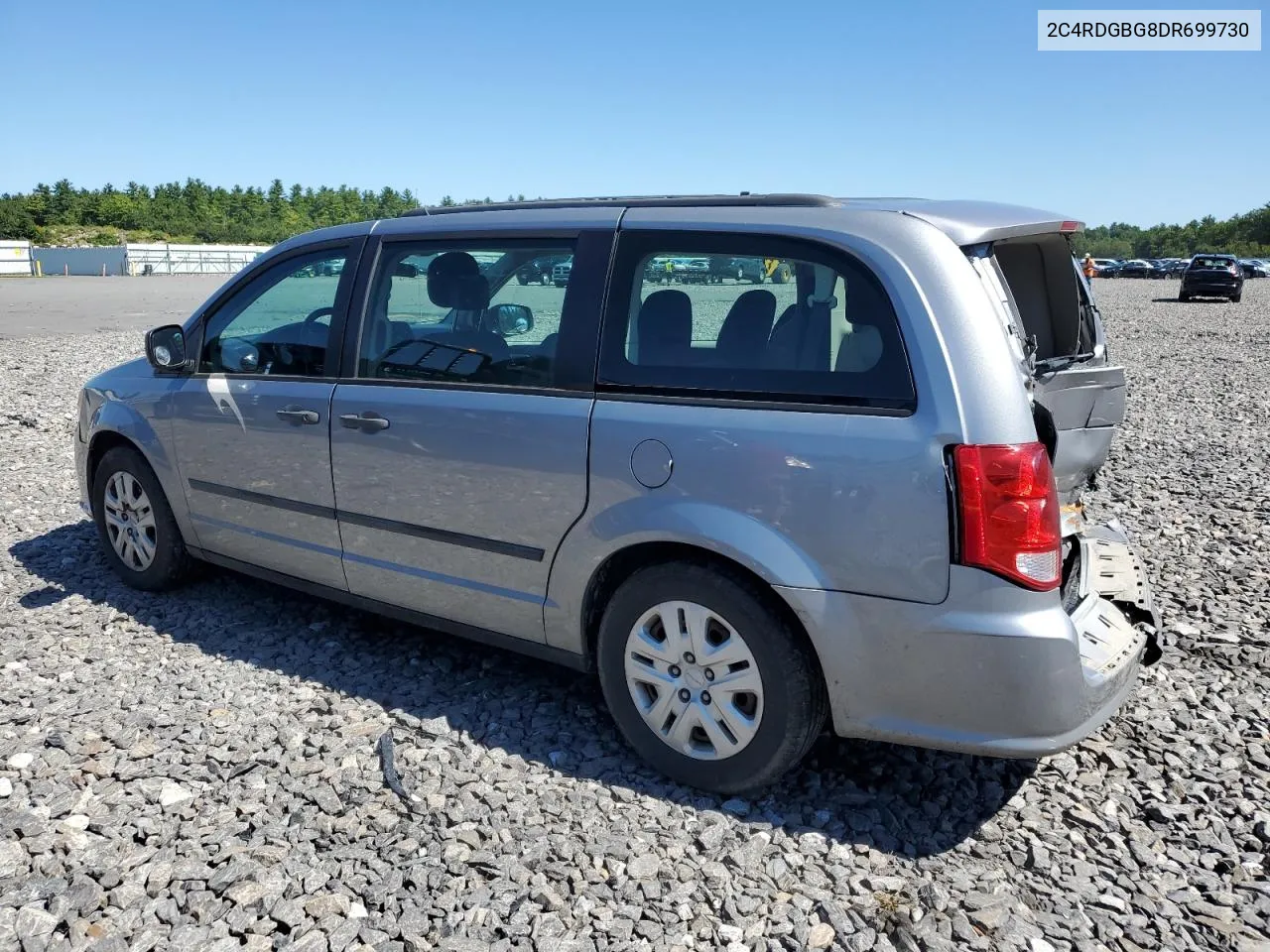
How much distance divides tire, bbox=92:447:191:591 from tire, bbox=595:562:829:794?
2684 mm

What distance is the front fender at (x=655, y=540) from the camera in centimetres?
305

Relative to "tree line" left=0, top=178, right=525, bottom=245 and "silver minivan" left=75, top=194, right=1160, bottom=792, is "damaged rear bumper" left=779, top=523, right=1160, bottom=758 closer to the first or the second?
"silver minivan" left=75, top=194, right=1160, bottom=792

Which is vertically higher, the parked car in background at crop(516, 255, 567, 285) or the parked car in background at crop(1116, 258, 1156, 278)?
the parked car in background at crop(1116, 258, 1156, 278)

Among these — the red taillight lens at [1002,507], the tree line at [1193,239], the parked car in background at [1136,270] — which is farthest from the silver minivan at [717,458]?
the tree line at [1193,239]

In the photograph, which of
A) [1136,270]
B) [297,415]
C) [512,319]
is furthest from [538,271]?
[1136,270]

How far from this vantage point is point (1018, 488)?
9.21 ft

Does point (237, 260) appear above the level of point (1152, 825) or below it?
above

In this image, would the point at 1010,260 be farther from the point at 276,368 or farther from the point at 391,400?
the point at 276,368

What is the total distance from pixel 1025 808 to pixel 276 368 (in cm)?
345

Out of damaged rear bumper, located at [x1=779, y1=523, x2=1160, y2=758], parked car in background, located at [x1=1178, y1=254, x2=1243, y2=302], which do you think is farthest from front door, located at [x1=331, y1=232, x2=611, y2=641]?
parked car in background, located at [x1=1178, y1=254, x2=1243, y2=302]

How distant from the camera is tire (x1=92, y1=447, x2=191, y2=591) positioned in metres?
5.10

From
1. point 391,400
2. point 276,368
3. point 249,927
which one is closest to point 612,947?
point 249,927

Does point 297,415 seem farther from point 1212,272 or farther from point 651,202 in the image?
point 1212,272

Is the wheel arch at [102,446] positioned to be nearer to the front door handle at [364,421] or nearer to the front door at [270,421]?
the front door at [270,421]
